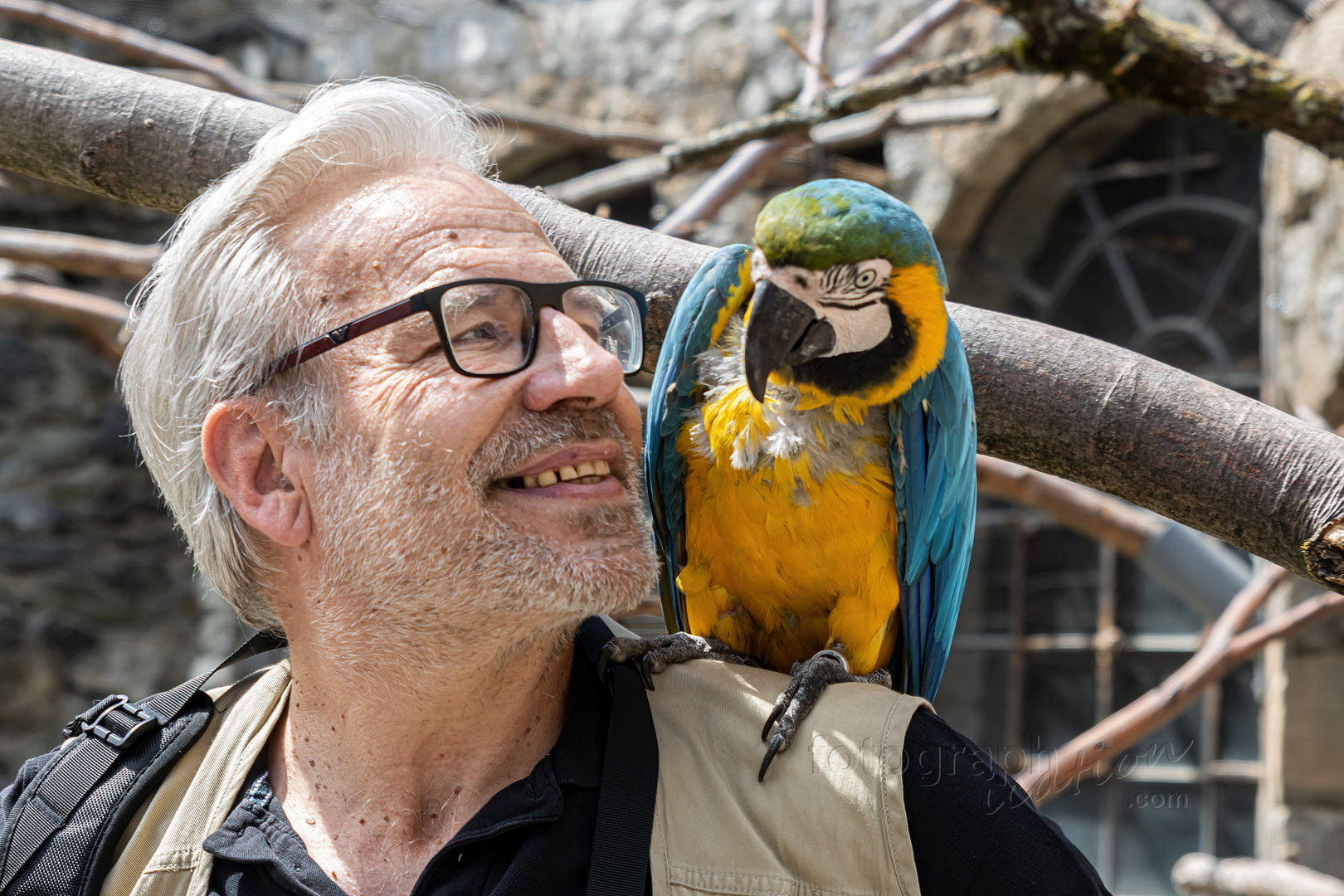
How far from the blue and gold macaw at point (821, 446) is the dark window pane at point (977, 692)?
3135 mm

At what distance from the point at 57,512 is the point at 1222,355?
15.2 ft

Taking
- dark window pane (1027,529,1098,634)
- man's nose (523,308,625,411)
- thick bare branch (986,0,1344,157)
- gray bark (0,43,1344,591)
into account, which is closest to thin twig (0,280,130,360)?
gray bark (0,43,1344,591)

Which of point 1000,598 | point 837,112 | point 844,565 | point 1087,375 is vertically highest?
point 837,112

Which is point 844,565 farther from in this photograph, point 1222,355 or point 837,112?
point 1222,355

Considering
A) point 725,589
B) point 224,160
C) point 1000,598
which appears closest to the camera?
point 224,160

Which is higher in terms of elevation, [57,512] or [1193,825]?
[57,512]

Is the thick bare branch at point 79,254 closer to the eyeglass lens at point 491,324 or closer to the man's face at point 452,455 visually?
the man's face at point 452,455

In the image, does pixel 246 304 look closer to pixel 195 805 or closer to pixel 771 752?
pixel 195 805

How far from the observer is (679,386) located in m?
1.45

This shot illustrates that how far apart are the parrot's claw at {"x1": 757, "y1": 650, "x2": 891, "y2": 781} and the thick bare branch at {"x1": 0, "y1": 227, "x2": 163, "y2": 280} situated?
1.59 m

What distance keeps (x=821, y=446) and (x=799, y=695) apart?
1.10 feet

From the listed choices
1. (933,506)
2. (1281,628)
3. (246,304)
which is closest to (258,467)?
(246,304)

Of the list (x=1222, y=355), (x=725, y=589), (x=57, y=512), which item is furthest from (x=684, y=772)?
(x=57, y=512)

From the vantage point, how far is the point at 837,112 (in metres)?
2.00
